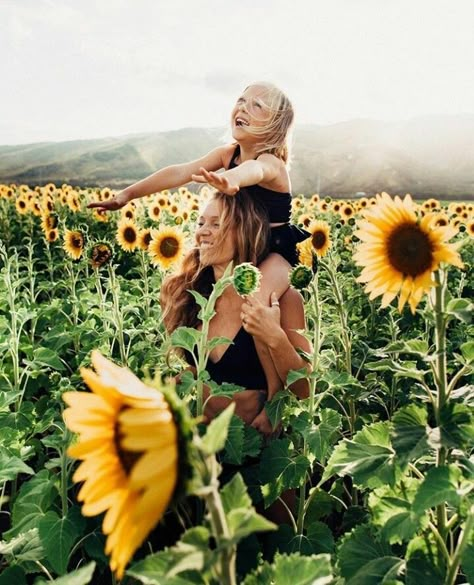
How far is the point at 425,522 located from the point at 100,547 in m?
1.21

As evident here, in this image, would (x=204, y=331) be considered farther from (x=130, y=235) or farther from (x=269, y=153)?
(x=130, y=235)

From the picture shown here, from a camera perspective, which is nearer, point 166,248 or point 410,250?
point 410,250

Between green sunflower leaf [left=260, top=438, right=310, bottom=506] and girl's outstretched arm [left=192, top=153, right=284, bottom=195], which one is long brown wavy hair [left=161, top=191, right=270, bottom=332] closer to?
girl's outstretched arm [left=192, top=153, right=284, bottom=195]

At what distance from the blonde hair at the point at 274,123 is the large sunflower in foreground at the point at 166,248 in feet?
3.79

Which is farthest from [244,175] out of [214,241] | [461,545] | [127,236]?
[127,236]

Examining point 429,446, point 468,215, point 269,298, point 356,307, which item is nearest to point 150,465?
point 429,446

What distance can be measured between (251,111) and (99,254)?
1.40m

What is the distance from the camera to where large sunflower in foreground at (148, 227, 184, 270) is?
4469 mm

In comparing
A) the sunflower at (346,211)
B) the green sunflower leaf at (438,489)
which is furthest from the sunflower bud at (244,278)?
the sunflower at (346,211)

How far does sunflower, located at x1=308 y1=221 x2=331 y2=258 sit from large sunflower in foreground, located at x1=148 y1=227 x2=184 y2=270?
3.59 ft

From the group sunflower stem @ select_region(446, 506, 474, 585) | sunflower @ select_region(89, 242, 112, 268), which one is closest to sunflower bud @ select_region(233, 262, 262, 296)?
sunflower stem @ select_region(446, 506, 474, 585)

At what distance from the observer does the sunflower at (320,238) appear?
Result: 16.0ft

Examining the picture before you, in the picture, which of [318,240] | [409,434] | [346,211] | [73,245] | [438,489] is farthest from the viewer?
[346,211]

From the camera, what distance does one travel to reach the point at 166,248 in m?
4.48
